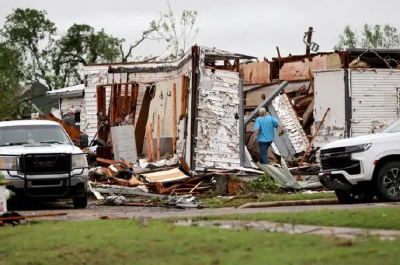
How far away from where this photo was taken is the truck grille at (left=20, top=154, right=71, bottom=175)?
67.4ft

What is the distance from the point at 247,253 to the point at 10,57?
56968mm

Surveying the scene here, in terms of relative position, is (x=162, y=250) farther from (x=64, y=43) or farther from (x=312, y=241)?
(x=64, y=43)

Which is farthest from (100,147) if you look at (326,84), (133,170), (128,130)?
(326,84)

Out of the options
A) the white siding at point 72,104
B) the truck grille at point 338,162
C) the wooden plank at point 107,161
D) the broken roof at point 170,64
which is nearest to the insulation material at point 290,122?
the broken roof at point 170,64

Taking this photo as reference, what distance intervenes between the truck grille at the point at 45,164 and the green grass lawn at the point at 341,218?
19.6ft

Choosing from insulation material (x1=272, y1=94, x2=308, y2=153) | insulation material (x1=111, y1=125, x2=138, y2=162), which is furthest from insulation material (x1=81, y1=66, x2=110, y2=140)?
insulation material (x1=272, y1=94, x2=308, y2=153)

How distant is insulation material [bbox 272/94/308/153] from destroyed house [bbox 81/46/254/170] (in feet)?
6.93

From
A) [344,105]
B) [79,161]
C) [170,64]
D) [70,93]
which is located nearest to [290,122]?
[344,105]

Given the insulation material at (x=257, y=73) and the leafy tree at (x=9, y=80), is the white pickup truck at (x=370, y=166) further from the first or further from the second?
the leafy tree at (x=9, y=80)

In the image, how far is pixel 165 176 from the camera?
984 inches

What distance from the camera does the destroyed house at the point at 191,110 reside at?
27.0 m

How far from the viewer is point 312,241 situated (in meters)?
11.1

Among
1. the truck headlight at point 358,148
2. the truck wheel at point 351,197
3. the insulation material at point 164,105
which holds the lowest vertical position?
the truck wheel at point 351,197

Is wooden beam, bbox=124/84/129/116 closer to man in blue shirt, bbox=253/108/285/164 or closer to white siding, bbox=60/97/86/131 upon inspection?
man in blue shirt, bbox=253/108/285/164
